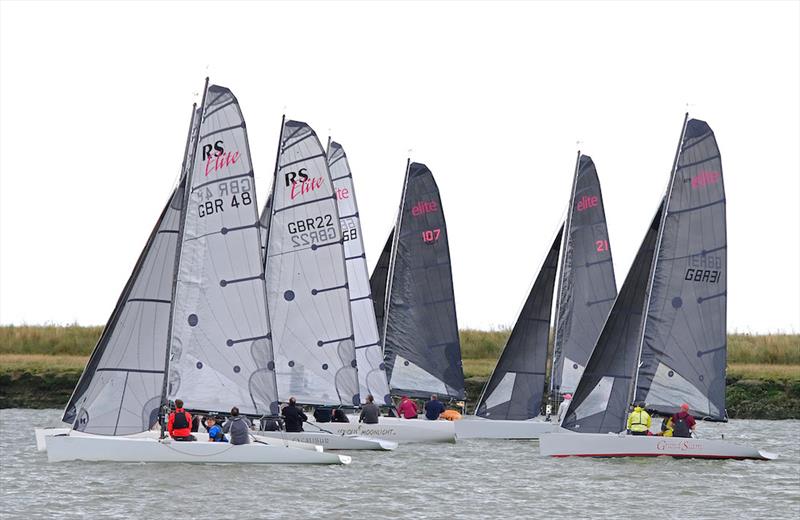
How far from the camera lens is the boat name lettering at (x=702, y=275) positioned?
35.6 metres

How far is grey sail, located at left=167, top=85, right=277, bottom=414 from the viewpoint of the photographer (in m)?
33.6

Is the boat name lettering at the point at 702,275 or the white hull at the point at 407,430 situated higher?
the boat name lettering at the point at 702,275

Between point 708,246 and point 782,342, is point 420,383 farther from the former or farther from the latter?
point 782,342

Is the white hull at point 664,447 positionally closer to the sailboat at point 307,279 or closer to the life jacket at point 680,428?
the life jacket at point 680,428

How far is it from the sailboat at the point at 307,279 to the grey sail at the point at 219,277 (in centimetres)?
636

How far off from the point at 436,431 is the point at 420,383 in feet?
19.4

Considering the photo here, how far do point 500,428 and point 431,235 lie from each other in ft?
22.1

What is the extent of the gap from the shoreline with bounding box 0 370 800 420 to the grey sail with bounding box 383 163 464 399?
9773 millimetres

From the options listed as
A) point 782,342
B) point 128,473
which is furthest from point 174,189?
point 782,342

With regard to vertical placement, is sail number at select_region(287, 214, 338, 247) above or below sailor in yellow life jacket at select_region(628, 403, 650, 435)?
above

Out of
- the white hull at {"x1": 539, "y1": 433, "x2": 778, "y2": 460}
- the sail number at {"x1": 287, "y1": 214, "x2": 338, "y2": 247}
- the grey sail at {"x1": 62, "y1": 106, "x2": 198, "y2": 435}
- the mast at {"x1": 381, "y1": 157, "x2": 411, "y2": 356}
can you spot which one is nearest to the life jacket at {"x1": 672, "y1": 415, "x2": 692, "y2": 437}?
the white hull at {"x1": 539, "y1": 433, "x2": 778, "y2": 460}

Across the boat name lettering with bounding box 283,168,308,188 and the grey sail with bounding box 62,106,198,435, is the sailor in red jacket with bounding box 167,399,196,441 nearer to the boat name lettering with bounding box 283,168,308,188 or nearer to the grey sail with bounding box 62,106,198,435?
the grey sail with bounding box 62,106,198,435

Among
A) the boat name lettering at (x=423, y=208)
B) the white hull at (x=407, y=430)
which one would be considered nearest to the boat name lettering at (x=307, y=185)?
the white hull at (x=407, y=430)

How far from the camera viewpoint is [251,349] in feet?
113
